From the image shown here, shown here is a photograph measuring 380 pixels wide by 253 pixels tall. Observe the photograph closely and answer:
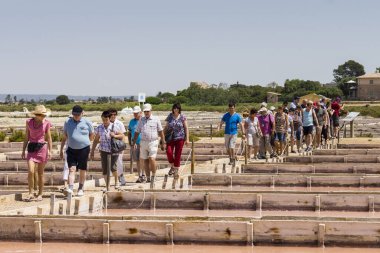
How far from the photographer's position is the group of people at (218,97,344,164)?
774 inches

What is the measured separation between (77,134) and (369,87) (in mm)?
129217

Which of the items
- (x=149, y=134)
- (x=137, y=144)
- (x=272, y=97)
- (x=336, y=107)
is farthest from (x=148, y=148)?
(x=272, y=97)

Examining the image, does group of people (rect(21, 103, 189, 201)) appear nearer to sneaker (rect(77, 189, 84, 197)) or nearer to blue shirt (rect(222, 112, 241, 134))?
sneaker (rect(77, 189, 84, 197))

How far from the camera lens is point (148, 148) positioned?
1546 centimetres

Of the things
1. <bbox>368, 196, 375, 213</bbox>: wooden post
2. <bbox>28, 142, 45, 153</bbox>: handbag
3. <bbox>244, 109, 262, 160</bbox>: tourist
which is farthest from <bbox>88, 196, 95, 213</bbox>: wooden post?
<bbox>244, 109, 262, 160</bbox>: tourist

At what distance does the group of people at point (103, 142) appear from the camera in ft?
44.0

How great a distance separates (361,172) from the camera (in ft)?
64.6

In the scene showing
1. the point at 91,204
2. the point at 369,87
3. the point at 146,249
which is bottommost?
the point at 146,249

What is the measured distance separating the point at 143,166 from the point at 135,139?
22.3 inches

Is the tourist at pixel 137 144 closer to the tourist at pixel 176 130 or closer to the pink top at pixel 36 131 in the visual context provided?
the tourist at pixel 176 130

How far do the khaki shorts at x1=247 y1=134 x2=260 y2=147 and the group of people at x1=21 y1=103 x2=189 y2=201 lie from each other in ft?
15.6

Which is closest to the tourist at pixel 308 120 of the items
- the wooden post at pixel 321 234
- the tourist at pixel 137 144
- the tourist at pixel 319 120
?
the tourist at pixel 319 120

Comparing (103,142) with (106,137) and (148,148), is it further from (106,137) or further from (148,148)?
(148,148)

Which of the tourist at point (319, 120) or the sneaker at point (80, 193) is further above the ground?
the tourist at point (319, 120)
